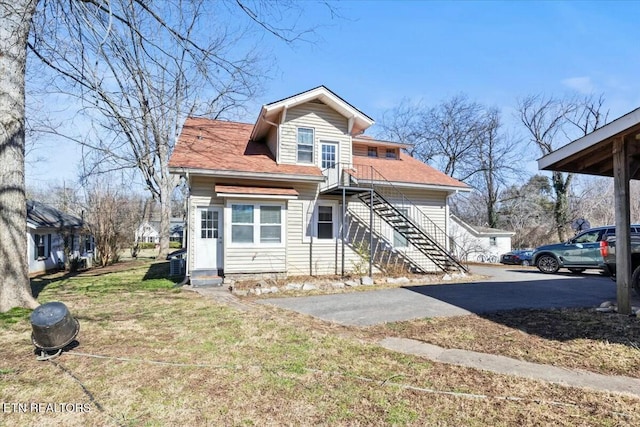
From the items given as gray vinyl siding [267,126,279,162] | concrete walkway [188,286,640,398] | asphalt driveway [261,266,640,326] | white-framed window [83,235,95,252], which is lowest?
asphalt driveway [261,266,640,326]

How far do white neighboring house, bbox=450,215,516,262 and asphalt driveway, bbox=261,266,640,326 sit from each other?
620 inches

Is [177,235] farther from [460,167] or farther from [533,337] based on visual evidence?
[533,337]

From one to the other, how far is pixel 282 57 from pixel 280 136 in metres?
3.81

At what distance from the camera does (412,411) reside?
3.06 metres

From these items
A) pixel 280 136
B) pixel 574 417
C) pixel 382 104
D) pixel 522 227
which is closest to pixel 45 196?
pixel 382 104

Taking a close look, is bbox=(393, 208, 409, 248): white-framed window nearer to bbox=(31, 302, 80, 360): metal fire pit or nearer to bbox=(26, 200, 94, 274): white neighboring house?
bbox=(31, 302, 80, 360): metal fire pit

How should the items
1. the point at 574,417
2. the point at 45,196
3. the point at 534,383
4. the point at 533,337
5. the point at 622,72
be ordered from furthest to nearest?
the point at 45,196 → the point at 622,72 → the point at 533,337 → the point at 534,383 → the point at 574,417

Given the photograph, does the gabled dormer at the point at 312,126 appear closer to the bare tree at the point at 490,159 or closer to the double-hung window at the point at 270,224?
the double-hung window at the point at 270,224

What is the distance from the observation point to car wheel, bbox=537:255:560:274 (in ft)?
47.1

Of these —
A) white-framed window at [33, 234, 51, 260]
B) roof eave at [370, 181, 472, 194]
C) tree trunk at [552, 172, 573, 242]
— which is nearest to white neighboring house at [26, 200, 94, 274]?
white-framed window at [33, 234, 51, 260]

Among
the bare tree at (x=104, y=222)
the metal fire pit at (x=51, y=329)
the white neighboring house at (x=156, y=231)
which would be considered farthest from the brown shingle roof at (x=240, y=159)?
the white neighboring house at (x=156, y=231)

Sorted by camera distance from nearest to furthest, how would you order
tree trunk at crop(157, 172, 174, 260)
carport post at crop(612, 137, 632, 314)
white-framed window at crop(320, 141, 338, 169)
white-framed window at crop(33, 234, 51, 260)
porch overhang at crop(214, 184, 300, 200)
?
carport post at crop(612, 137, 632, 314) < porch overhang at crop(214, 184, 300, 200) < white-framed window at crop(320, 141, 338, 169) < white-framed window at crop(33, 234, 51, 260) < tree trunk at crop(157, 172, 174, 260)

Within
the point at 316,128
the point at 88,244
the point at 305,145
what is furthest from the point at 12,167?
the point at 88,244

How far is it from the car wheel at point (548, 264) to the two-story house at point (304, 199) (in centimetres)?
442
